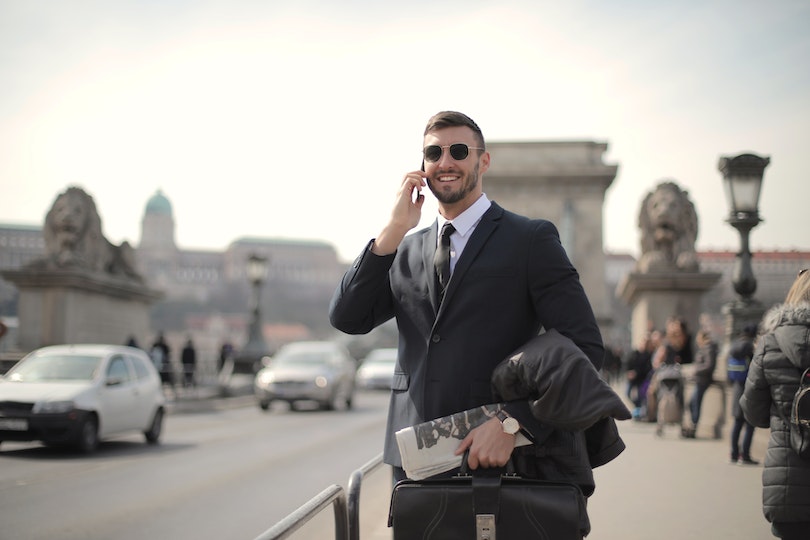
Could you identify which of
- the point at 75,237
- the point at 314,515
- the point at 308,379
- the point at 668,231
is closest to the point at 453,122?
the point at 314,515

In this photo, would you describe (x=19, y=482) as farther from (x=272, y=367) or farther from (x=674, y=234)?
(x=674, y=234)

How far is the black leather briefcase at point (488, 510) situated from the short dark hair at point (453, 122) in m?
1.08

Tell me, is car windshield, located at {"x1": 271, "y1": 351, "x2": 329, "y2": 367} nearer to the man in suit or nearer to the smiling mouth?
the man in suit

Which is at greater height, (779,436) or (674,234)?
(674,234)

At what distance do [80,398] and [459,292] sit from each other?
9803 mm

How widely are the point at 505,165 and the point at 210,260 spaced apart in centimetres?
12190

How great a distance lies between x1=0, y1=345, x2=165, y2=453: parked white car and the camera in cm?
1124

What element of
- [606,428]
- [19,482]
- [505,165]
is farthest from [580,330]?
[505,165]

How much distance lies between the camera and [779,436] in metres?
4.58

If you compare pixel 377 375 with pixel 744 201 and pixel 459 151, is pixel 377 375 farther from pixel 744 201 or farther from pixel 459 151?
pixel 459 151

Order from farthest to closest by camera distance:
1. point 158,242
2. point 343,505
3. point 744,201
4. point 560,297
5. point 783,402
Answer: point 158,242, point 744,201, point 783,402, point 343,505, point 560,297

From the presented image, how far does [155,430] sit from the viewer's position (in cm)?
1361

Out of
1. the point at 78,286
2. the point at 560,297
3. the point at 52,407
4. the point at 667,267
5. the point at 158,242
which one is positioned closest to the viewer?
the point at 560,297

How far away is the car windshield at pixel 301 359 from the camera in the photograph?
71.1 feet
